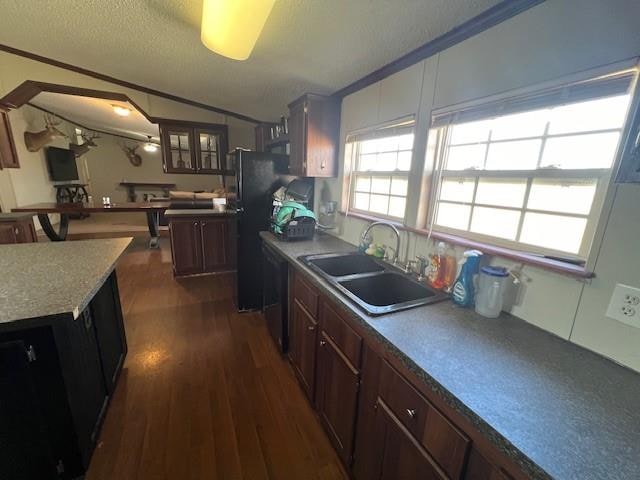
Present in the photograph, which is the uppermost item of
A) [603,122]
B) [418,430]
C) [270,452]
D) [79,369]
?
[603,122]

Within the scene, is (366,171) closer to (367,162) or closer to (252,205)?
(367,162)

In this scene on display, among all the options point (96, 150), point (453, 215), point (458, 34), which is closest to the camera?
point (458, 34)

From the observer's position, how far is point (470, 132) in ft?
4.51

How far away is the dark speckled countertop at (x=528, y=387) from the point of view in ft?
1.79

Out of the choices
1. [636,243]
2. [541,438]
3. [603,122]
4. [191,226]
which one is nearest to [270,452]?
[541,438]

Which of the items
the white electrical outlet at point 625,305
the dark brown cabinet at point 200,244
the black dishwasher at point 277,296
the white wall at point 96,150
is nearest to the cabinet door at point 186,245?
the dark brown cabinet at point 200,244

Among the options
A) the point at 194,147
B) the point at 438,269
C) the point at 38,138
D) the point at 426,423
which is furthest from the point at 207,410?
the point at 38,138

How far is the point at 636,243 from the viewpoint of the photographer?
789 millimetres

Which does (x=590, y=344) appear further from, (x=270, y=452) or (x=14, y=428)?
(x=14, y=428)

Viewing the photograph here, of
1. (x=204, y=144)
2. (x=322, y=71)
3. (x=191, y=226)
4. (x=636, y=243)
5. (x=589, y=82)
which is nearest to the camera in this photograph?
(x=636, y=243)

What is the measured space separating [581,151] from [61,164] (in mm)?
9253

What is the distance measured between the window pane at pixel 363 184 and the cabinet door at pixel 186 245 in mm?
2404

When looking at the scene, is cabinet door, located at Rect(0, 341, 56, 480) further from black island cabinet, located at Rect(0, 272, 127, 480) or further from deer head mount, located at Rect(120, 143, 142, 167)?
deer head mount, located at Rect(120, 143, 142, 167)

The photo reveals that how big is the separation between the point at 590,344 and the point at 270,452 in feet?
4.88
